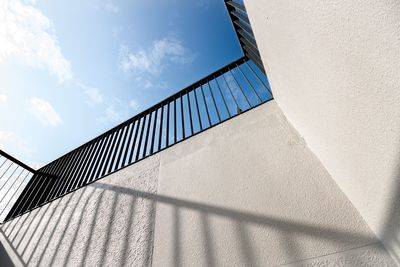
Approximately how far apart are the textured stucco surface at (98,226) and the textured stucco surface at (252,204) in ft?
0.44

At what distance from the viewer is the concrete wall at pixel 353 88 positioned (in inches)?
16.7

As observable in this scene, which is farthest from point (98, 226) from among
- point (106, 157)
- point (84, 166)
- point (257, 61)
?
point (257, 61)

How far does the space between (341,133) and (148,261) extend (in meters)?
1.16

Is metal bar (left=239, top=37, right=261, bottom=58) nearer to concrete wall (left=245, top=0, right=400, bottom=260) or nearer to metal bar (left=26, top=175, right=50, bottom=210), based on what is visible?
concrete wall (left=245, top=0, right=400, bottom=260)

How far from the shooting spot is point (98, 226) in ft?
4.97

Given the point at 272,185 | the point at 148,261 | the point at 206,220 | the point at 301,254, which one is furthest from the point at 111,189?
the point at 301,254

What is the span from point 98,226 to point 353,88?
1768mm

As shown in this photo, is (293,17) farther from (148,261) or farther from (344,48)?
(148,261)

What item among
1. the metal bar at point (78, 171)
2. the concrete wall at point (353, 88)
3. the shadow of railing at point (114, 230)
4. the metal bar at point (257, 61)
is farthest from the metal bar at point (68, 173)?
the concrete wall at point (353, 88)

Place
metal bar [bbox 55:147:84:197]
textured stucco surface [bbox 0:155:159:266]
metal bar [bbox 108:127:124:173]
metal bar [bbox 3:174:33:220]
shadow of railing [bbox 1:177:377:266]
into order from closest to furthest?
shadow of railing [bbox 1:177:377:266], textured stucco surface [bbox 0:155:159:266], metal bar [bbox 108:127:124:173], metal bar [bbox 55:147:84:197], metal bar [bbox 3:174:33:220]

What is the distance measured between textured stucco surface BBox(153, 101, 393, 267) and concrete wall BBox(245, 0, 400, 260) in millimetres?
105

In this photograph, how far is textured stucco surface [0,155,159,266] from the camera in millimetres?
1278

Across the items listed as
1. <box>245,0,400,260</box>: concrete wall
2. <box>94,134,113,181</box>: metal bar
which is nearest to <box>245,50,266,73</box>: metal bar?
<box>245,0,400,260</box>: concrete wall

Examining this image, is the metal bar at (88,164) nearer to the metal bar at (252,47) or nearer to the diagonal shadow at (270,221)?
the diagonal shadow at (270,221)
